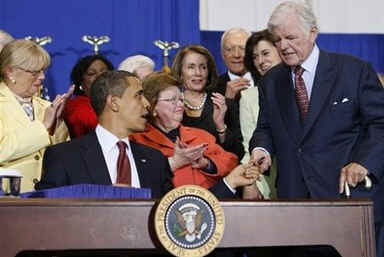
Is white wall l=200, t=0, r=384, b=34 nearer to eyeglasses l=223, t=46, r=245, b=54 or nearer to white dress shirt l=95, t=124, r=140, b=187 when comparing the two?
eyeglasses l=223, t=46, r=245, b=54

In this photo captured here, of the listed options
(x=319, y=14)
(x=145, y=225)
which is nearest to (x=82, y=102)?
(x=145, y=225)

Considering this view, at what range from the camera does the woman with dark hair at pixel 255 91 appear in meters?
3.74

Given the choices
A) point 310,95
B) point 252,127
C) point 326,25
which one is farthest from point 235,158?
point 326,25

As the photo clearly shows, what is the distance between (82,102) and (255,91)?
798mm

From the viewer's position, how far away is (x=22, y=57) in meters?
3.53

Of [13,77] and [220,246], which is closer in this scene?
[220,246]

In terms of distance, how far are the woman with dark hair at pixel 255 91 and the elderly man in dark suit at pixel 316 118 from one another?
0.38 m

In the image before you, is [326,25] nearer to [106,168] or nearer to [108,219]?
[106,168]

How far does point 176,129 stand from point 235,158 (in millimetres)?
291

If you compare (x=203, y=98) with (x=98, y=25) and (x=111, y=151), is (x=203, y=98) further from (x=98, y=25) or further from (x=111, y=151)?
(x=98, y=25)

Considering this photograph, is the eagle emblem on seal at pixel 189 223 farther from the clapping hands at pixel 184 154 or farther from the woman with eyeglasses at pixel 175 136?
the woman with eyeglasses at pixel 175 136

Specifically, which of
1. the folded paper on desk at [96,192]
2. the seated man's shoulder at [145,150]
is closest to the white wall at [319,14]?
the seated man's shoulder at [145,150]

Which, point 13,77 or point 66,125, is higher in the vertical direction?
point 13,77

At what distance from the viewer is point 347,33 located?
5754 millimetres
